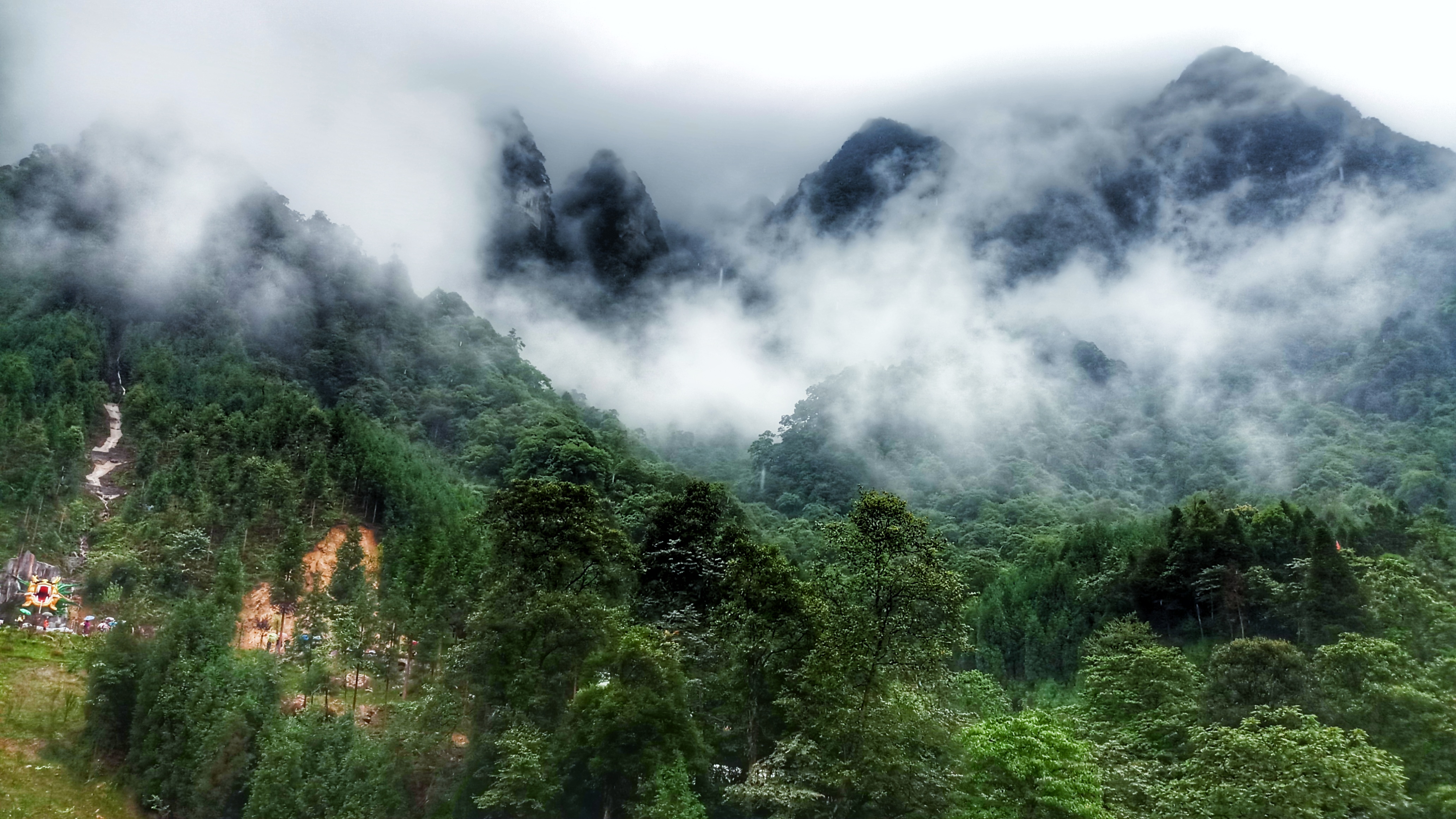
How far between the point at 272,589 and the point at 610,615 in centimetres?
2139

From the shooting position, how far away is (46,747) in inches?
1239

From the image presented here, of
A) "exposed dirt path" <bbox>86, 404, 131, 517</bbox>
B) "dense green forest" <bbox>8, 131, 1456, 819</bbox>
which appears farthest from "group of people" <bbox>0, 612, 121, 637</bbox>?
"exposed dirt path" <bbox>86, 404, 131, 517</bbox>

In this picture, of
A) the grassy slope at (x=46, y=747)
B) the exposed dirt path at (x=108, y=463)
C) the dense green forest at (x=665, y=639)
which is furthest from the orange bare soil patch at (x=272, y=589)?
the exposed dirt path at (x=108, y=463)

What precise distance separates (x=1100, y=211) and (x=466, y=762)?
622 feet

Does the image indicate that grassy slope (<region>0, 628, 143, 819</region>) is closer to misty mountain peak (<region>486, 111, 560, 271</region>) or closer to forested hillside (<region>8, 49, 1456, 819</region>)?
forested hillside (<region>8, 49, 1456, 819</region>)

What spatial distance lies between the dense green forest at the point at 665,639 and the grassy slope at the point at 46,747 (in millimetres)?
973

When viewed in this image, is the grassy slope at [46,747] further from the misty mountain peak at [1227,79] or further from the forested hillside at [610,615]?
the misty mountain peak at [1227,79]

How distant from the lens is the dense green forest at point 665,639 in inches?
977

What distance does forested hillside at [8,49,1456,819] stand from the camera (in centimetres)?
2517

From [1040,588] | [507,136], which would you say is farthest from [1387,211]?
[507,136]

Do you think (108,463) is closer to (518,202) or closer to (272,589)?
(272,589)

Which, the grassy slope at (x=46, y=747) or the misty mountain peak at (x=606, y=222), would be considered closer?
the grassy slope at (x=46, y=747)

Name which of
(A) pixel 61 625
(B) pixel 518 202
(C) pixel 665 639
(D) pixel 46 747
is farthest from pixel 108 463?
(B) pixel 518 202

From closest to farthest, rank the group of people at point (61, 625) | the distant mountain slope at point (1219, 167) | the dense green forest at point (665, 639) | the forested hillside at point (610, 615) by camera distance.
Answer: the dense green forest at point (665, 639) → the forested hillside at point (610, 615) → the group of people at point (61, 625) → the distant mountain slope at point (1219, 167)
